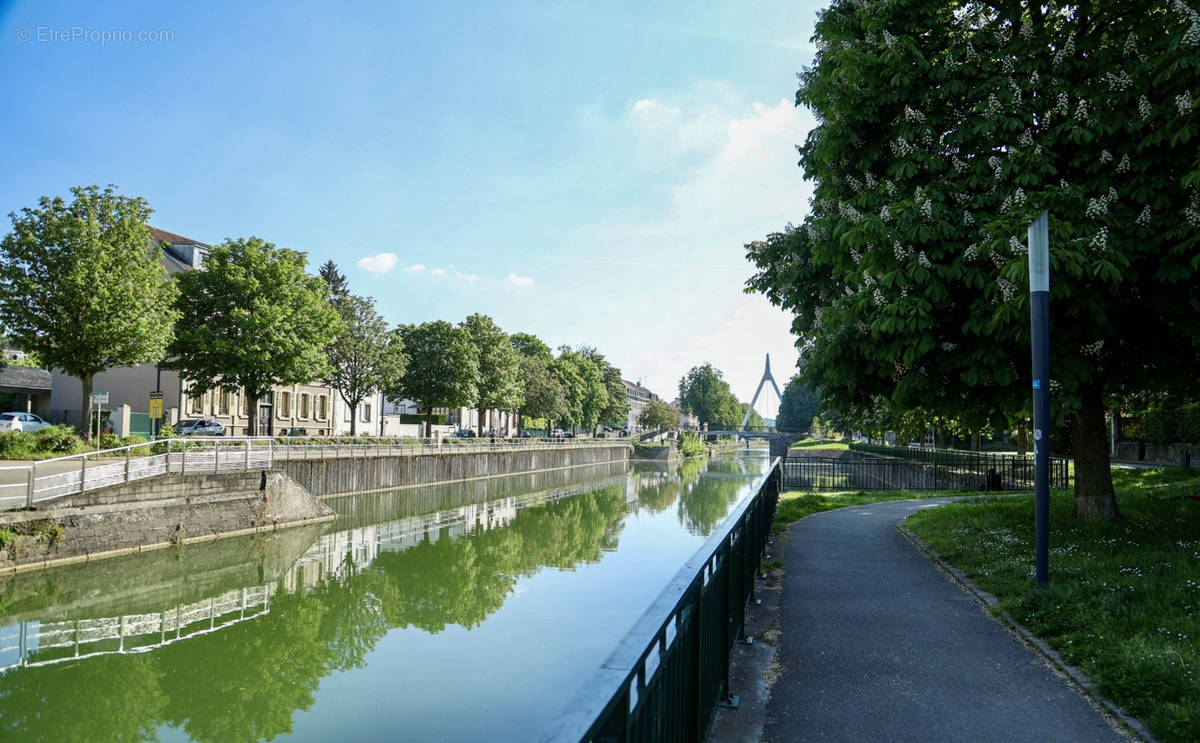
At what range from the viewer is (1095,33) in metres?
10.7

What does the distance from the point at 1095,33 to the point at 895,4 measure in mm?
2837

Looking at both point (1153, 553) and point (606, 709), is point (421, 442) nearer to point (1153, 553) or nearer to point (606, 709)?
point (1153, 553)

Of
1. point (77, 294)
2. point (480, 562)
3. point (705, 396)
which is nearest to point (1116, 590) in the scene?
point (480, 562)

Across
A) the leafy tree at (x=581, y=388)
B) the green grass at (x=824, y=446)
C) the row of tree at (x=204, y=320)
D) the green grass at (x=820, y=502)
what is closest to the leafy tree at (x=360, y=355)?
the row of tree at (x=204, y=320)

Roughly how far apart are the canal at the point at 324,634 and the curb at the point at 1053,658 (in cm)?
369

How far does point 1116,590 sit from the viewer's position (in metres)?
7.70

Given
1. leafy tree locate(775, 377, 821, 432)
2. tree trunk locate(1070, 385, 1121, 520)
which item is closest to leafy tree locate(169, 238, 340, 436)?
tree trunk locate(1070, 385, 1121, 520)

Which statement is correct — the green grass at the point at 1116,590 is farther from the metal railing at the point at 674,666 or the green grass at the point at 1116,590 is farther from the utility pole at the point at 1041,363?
the metal railing at the point at 674,666

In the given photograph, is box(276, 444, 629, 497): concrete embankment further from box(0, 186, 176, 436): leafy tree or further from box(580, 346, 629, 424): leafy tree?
box(580, 346, 629, 424): leafy tree

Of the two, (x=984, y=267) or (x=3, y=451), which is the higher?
(x=984, y=267)

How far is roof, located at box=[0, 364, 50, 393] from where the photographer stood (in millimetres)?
48075

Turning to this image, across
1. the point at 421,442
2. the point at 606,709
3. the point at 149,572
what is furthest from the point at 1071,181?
the point at 421,442

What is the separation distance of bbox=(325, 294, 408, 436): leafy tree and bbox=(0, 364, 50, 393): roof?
18.3 m

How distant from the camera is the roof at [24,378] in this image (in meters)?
48.1
